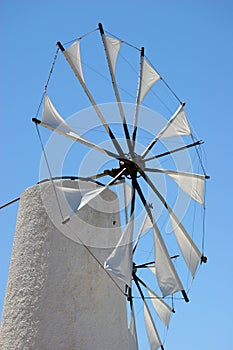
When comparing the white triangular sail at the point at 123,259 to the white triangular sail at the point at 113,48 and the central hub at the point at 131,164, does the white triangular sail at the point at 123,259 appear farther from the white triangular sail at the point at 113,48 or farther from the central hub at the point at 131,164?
the white triangular sail at the point at 113,48

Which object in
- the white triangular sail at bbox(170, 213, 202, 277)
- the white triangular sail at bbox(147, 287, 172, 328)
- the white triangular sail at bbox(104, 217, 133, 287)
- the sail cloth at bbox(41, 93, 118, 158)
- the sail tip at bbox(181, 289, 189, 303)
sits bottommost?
the sail tip at bbox(181, 289, 189, 303)

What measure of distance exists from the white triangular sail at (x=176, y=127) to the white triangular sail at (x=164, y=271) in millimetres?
1445

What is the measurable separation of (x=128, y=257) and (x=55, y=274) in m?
0.89

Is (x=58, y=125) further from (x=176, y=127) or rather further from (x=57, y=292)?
(x=57, y=292)

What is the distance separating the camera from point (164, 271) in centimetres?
690

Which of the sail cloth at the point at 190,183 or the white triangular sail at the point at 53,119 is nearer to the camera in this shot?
the white triangular sail at the point at 53,119

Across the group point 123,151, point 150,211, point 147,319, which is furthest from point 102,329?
point 147,319

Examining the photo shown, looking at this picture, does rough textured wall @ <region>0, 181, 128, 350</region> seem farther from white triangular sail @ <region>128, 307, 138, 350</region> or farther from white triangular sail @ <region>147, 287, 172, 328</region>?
white triangular sail @ <region>147, 287, 172, 328</region>

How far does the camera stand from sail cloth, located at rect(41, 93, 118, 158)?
6.86m

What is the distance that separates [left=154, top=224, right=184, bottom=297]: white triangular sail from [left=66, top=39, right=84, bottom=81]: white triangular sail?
2.26m

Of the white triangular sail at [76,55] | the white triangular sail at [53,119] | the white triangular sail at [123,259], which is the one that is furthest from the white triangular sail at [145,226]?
the white triangular sail at [76,55]

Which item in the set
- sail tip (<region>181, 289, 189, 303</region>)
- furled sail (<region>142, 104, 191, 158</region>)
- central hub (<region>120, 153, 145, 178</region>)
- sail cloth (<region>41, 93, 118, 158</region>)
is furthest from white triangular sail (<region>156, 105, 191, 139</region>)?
sail tip (<region>181, 289, 189, 303</region>)

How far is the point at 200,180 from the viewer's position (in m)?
8.06

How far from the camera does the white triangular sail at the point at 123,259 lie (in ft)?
20.3
